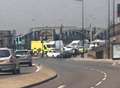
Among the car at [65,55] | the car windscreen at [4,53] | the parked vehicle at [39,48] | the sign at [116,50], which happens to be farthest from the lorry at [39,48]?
the car windscreen at [4,53]

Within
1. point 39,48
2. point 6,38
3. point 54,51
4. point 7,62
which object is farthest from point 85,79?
point 6,38

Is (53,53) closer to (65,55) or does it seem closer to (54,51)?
(54,51)

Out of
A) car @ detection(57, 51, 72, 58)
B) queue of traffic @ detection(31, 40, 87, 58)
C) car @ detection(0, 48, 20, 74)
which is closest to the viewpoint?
car @ detection(0, 48, 20, 74)

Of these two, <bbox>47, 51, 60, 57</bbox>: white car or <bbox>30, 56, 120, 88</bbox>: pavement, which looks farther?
<bbox>47, 51, 60, 57</bbox>: white car

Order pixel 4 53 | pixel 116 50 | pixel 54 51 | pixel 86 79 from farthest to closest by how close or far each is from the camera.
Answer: pixel 54 51
pixel 116 50
pixel 4 53
pixel 86 79

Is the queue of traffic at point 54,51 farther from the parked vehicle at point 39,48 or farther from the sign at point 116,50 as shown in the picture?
the sign at point 116,50

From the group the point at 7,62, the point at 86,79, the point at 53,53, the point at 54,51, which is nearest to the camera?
the point at 86,79

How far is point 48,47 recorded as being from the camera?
123750 mm

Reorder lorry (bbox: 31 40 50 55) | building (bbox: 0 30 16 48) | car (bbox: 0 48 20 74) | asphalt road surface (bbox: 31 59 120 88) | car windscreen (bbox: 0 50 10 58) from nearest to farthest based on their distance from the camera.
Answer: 1. asphalt road surface (bbox: 31 59 120 88)
2. car (bbox: 0 48 20 74)
3. car windscreen (bbox: 0 50 10 58)
4. lorry (bbox: 31 40 50 55)
5. building (bbox: 0 30 16 48)

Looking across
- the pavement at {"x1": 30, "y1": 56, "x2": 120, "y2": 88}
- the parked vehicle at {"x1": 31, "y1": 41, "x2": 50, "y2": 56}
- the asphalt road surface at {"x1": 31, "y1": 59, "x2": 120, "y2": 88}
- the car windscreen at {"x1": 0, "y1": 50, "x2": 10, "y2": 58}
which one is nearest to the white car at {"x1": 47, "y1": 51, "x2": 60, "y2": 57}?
the parked vehicle at {"x1": 31, "y1": 41, "x2": 50, "y2": 56}

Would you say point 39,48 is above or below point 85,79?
above

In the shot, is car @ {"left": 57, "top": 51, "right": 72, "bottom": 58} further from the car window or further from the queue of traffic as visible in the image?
the car window

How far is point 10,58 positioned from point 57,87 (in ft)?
36.0

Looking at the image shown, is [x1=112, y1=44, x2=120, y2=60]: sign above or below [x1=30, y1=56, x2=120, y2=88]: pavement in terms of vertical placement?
above
